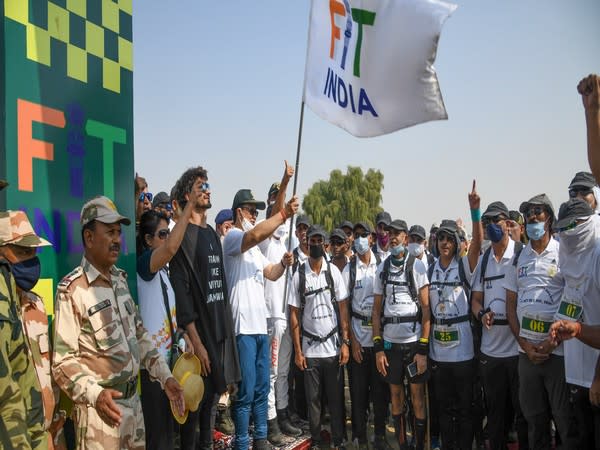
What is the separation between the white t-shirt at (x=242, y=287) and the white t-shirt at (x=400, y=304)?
1.42 metres

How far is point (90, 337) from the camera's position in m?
3.25

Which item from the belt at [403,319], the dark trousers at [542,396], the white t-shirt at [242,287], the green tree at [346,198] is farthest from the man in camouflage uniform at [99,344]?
the green tree at [346,198]

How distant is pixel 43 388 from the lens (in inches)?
122

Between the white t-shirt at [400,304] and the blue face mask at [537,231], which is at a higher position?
the blue face mask at [537,231]

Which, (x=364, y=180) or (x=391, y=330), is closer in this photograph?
(x=391, y=330)

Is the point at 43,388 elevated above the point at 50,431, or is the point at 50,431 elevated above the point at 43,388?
the point at 43,388

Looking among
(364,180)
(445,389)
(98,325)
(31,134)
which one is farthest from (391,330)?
(364,180)

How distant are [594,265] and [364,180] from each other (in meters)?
43.4

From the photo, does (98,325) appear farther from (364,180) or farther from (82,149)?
(364,180)

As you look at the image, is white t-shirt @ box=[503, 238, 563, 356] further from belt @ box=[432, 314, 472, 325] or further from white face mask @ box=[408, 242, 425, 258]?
white face mask @ box=[408, 242, 425, 258]

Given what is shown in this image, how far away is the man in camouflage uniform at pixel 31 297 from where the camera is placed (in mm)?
2857

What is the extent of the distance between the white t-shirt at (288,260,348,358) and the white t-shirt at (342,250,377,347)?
266 millimetres

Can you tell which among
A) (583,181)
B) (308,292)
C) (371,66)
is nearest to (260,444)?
(308,292)

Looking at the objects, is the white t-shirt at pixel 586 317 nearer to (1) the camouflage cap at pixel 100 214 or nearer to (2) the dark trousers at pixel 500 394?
(2) the dark trousers at pixel 500 394
